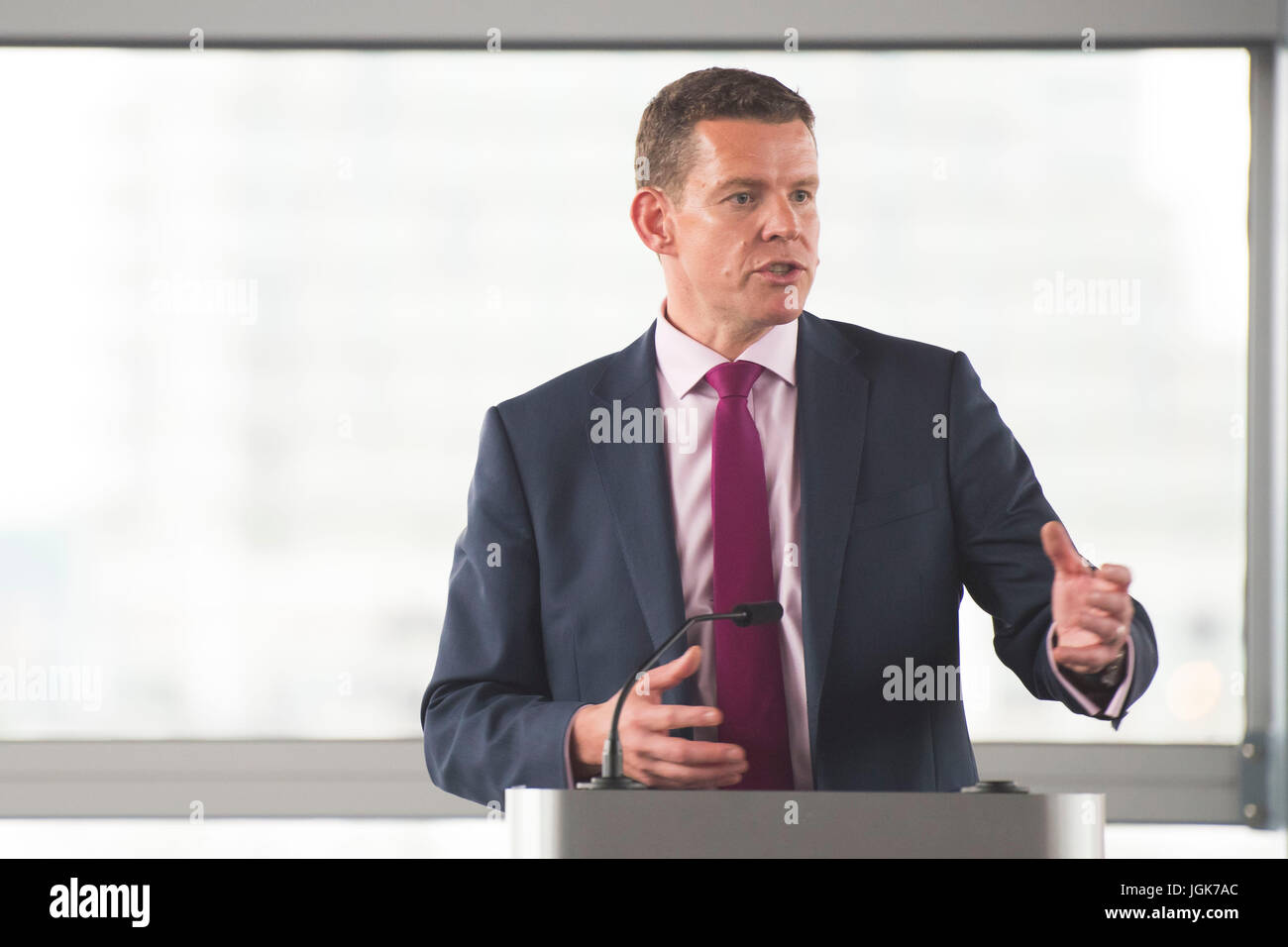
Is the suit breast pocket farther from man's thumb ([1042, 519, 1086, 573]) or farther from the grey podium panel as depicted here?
the grey podium panel

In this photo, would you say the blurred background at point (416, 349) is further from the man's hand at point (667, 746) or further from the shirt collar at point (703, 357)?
the man's hand at point (667, 746)

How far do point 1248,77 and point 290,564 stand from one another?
303 cm

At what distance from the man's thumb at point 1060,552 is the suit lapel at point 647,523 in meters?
0.55

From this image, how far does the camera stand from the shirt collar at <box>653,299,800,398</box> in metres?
1.91

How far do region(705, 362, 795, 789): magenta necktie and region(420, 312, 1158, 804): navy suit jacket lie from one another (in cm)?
5

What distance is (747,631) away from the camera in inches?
68.3

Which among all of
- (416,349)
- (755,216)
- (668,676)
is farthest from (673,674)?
(416,349)

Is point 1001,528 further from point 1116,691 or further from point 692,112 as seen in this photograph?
point 692,112

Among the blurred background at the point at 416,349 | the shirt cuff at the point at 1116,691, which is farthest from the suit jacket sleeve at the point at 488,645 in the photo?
the blurred background at the point at 416,349

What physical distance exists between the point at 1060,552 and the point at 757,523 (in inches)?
19.8

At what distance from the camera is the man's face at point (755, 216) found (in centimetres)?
190

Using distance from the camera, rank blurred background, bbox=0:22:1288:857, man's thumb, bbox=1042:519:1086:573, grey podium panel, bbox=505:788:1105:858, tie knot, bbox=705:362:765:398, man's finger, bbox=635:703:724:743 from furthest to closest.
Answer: blurred background, bbox=0:22:1288:857 < tie knot, bbox=705:362:765:398 < man's thumb, bbox=1042:519:1086:573 < man's finger, bbox=635:703:724:743 < grey podium panel, bbox=505:788:1105:858

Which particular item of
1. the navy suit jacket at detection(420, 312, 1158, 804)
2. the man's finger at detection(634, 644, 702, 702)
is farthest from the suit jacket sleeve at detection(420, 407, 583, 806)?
the man's finger at detection(634, 644, 702, 702)
